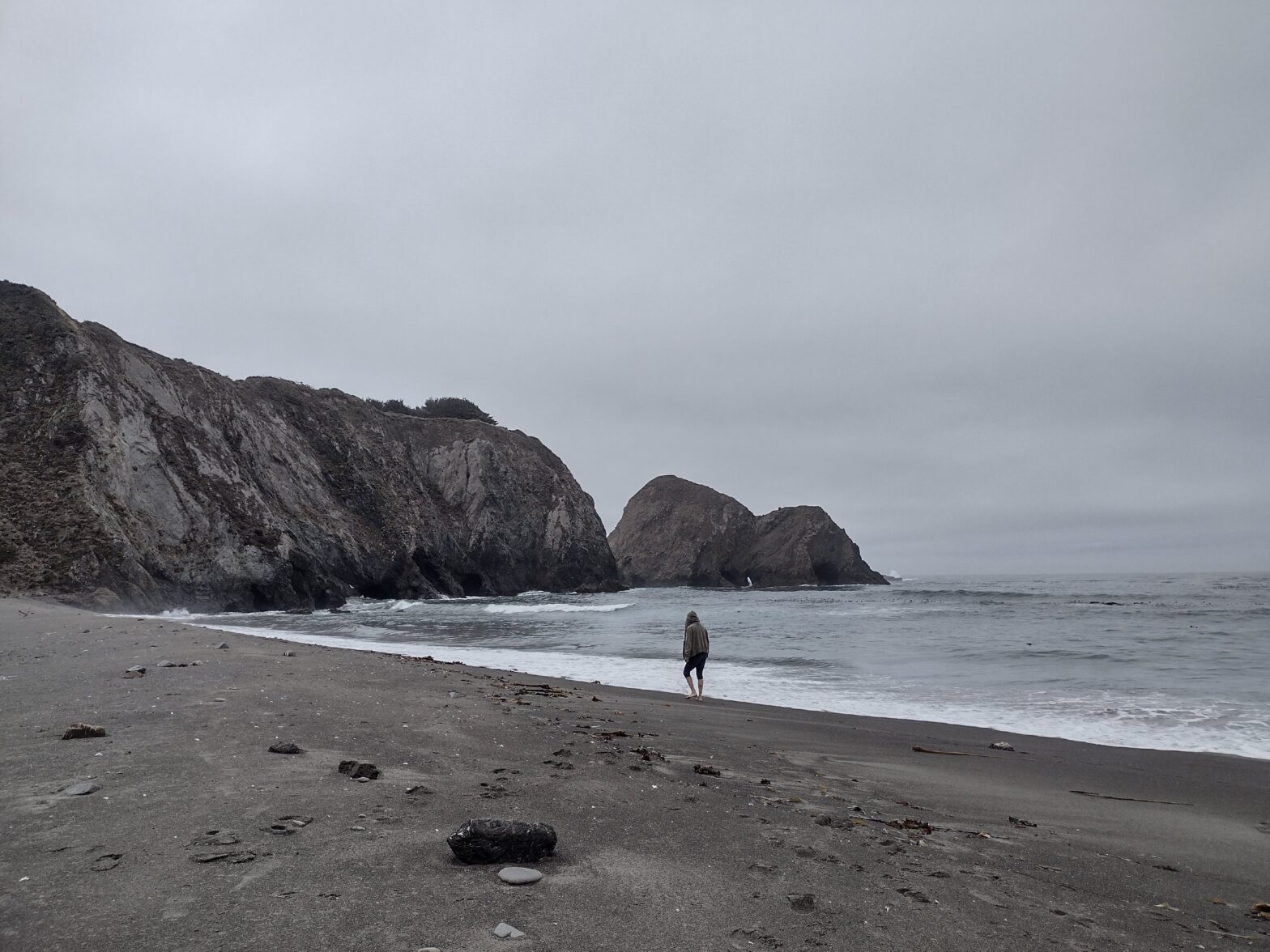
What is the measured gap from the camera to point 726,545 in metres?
87.1

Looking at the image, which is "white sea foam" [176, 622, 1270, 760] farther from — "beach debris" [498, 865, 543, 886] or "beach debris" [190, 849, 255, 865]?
"beach debris" [190, 849, 255, 865]

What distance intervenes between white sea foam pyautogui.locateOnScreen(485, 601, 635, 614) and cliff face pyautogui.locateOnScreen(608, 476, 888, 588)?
1827 inches

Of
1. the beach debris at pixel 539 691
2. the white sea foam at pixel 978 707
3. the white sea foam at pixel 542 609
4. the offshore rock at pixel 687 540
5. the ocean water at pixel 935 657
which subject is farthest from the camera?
the offshore rock at pixel 687 540

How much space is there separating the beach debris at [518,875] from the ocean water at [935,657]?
27.1 ft

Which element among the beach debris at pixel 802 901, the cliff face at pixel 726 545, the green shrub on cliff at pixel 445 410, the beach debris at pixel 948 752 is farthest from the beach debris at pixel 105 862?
the cliff face at pixel 726 545

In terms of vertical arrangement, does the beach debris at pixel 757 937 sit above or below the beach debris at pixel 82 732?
below

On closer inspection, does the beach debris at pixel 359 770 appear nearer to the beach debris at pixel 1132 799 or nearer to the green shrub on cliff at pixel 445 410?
the beach debris at pixel 1132 799

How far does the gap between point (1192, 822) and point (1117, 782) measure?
136 centimetres

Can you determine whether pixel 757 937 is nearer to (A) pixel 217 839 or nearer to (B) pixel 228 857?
(B) pixel 228 857

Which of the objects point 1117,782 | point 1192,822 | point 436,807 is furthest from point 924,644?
point 436,807

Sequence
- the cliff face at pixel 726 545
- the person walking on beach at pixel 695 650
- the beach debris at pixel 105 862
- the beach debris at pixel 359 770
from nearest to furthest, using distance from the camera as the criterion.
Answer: the beach debris at pixel 105 862 → the beach debris at pixel 359 770 → the person walking on beach at pixel 695 650 → the cliff face at pixel 726 545

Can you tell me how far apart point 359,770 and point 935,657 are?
15058 millimetres

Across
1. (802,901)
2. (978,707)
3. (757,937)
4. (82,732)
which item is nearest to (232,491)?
(82,732)

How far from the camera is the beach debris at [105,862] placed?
2.71 m
